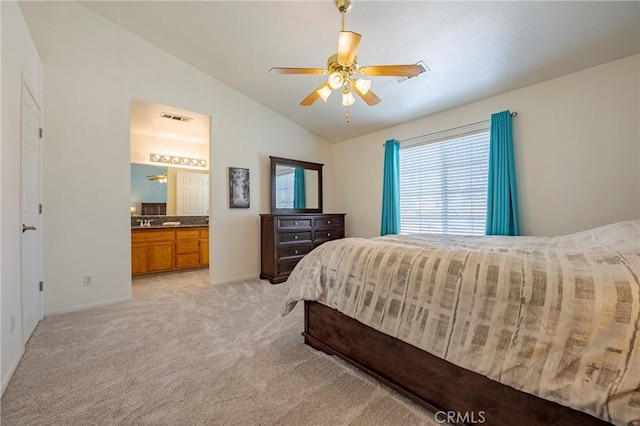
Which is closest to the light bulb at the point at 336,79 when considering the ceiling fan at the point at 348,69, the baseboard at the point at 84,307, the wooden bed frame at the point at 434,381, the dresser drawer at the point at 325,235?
the ceiling fan at the point at 348,69

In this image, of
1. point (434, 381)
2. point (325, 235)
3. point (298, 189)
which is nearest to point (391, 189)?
point (325, 235)

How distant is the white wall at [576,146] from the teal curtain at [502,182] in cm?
13

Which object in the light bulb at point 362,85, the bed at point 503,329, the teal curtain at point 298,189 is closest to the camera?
the bed at point 503,329

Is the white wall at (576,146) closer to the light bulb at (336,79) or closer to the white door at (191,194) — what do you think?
the light bulb at (336,79)

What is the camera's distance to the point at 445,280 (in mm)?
1321

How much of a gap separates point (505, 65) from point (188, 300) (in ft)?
14.7

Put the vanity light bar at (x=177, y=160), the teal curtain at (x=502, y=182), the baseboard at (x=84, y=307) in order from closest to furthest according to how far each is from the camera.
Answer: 1. the baseboard at (x=84, y=307)
2. the teal curtain at (x=502, y=182)
3. the vanity light bar at (x=177, y=160)

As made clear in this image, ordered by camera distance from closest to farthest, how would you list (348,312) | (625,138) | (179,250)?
(348,312) < (625,138) < (179,250)

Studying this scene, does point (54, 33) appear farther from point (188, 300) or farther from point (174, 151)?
point (188, 300)

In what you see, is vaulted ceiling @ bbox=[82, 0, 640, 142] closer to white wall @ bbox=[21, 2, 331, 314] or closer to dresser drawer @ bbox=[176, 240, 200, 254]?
white wall @ bbox=[21, 2, 331, 314]

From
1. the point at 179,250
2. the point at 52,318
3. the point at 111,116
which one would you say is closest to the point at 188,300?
the point at 52,318

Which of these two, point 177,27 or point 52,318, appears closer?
point 52,318

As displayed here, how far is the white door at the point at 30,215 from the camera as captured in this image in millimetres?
2244

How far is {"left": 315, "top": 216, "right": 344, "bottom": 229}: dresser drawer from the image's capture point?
15.2 ft
